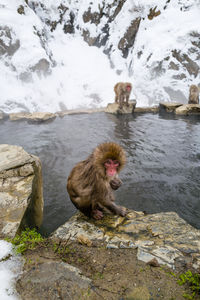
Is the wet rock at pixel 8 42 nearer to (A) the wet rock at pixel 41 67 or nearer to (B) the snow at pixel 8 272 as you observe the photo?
(A) the wet rock at pixel 41 67

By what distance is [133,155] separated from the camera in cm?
523

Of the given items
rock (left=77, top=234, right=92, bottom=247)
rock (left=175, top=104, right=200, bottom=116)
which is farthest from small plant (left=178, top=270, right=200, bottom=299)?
rock (left=175, top=104, right=200, bottom=116)

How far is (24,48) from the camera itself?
15.3 m

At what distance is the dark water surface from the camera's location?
127 inches

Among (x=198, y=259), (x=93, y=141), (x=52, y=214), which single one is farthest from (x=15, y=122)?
(x=198, y=259)

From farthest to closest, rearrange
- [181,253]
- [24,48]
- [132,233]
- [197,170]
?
[24,48] < [197,170] < [132,233] < [181,253]

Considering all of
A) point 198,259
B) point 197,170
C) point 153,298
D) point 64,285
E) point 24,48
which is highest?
point 24,48

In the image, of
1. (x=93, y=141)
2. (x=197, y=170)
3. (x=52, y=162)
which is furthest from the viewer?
(x=93, y=141)

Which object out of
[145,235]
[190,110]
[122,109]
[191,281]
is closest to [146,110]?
[122,109]

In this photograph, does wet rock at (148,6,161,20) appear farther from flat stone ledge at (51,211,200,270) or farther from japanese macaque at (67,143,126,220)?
flat stone ledge at (51,211,200,270)

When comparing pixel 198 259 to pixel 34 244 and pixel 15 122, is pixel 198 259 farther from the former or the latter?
pixel 15 122

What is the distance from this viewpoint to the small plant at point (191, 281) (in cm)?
113

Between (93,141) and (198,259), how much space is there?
17.5ft

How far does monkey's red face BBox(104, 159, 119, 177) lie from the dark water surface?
1347 mm
